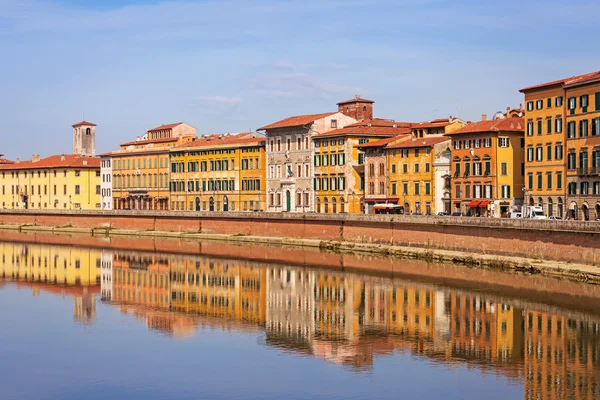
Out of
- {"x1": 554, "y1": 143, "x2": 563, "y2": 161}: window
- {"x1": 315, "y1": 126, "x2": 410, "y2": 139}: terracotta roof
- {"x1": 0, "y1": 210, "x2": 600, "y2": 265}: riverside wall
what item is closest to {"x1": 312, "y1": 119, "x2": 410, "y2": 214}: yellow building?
{"x1": 315, "y1": 126, "x2": 410, "y2": 139}: terracotta roof

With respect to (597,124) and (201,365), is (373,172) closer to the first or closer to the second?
(597,124)

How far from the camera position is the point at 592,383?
3116 cm

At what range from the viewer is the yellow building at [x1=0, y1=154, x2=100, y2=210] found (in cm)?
12706

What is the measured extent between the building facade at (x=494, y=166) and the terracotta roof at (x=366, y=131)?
48.0ft

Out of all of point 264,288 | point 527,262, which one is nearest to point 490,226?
point 527,262

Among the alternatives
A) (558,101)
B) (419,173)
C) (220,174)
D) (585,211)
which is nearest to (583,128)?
(558,101)

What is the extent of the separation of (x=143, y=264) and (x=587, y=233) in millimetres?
30801

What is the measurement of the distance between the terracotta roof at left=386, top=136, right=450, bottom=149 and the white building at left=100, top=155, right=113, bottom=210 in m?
50.0

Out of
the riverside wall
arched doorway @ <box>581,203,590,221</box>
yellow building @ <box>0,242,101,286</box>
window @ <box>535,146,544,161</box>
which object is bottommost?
yellow building @ <box>0,242,101,286</box>

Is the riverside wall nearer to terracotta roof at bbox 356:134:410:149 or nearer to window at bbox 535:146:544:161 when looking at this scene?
window at bbox 535:146:544:161

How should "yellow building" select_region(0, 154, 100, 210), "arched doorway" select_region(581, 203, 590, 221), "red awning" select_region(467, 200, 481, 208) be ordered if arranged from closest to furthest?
"arched doorway" select_region(581, 203, 590, 221) → "red awning" select_region(467, 200, 481, 208) → "yellow building" select_region(0, 154, 100, 210)

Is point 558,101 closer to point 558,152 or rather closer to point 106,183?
point 558,152

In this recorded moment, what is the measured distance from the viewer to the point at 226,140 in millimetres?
107875

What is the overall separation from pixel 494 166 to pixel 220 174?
3866 cm
